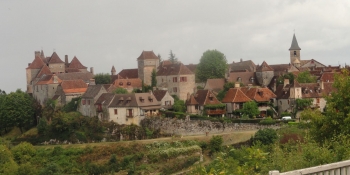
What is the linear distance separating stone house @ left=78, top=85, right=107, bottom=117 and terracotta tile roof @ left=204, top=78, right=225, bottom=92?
12336mm

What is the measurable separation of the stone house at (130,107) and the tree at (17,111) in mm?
13231

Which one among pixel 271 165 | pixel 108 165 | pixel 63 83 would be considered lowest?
pixel 108 165

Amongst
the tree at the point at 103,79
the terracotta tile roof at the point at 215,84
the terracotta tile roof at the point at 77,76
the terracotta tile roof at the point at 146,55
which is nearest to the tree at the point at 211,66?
the terracotta tile roof at the point at 215,84

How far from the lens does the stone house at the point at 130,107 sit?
5112cm

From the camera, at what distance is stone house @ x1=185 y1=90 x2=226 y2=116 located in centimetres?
5034

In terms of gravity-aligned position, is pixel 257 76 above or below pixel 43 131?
above

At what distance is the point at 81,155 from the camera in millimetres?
45875

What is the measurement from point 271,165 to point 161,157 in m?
27.1

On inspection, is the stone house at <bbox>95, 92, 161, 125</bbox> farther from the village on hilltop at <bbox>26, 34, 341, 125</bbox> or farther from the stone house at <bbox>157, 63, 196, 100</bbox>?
the stone house at <bbox>157, 63, 196, 100</bbox>

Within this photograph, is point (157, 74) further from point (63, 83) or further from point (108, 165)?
point (108, 165)

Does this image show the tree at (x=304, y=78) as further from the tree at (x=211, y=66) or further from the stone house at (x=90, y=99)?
the stone house at (x=90, y=99)

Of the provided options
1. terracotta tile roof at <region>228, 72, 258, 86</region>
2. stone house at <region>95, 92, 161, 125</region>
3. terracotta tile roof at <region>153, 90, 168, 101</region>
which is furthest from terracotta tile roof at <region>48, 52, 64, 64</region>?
terracotta tile roof at <region>228, 72, 258, 86</region>

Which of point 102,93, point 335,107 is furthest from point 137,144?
point 335,107

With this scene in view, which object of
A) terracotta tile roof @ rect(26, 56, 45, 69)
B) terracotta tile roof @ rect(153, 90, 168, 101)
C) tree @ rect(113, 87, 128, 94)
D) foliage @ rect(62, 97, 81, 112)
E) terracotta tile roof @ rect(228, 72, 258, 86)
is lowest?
foliage @ rect(62, 97, 81, 112)
